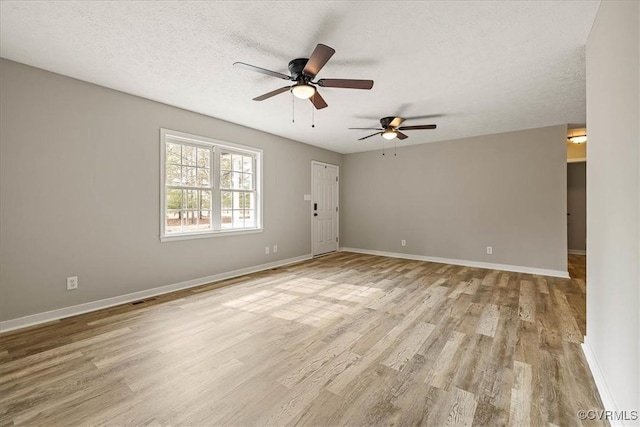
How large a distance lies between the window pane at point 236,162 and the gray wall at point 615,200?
4570 millimetres

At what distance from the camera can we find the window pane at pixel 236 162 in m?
4.89

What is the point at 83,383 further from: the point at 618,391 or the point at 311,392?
the point at 618,391

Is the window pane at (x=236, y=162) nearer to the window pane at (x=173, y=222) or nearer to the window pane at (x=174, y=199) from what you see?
the window pane at (x=174, y=199)

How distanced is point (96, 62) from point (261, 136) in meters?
2.74

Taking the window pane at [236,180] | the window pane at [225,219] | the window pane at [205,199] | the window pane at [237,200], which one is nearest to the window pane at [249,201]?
the window pane at [237,200]

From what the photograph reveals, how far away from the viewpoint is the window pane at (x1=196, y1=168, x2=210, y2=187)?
4.37 metres

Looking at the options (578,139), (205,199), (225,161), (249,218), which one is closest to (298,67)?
(225,161)

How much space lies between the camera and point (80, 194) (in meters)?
3.13

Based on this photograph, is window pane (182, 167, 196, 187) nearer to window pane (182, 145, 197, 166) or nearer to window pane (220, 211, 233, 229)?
window pane (182, 145, 197, 166)

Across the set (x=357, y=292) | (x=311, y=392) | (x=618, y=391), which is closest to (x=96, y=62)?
(x=311, y=392)

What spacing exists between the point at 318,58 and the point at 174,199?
3.02m

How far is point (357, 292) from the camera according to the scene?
153 inches

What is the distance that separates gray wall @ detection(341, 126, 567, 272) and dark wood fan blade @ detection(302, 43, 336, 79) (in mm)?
4417

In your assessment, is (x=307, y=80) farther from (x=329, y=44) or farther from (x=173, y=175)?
(x=173, y=175)
